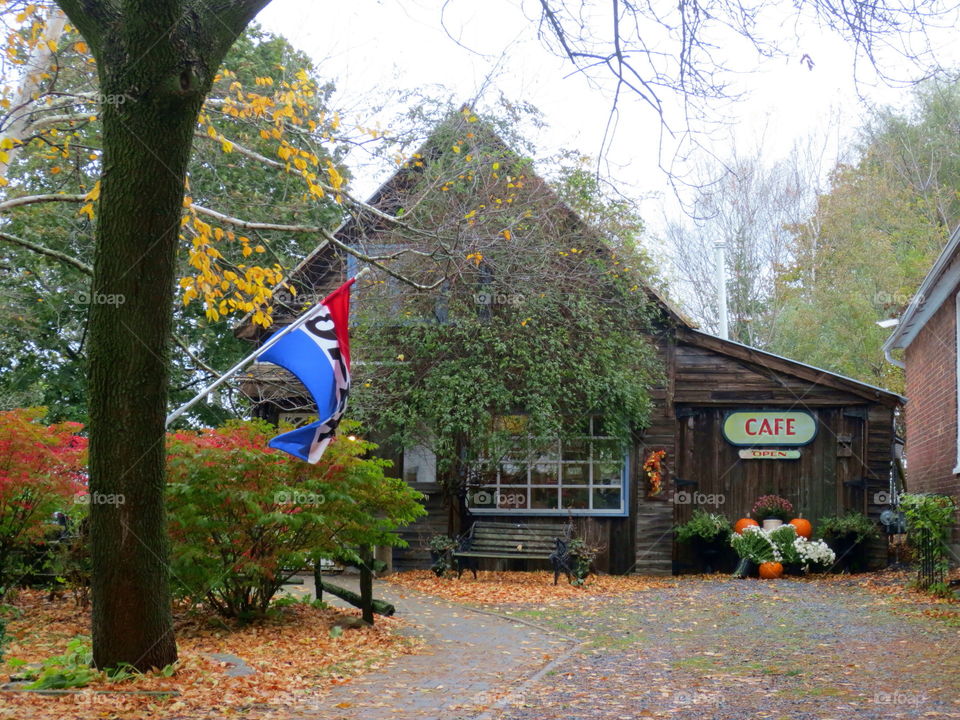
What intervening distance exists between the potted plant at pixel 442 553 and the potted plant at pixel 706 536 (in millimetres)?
4053

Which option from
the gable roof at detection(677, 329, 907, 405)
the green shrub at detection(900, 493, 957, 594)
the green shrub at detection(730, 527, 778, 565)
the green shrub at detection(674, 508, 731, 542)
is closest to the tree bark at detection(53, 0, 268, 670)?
the green shrub at detection(900, 493, 957, 594)

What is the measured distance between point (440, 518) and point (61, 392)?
38.8 ft

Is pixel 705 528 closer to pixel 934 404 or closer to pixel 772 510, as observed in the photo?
pixel 772 510

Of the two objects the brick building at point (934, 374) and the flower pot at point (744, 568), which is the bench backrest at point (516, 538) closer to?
the flower pot at point (744, 568)

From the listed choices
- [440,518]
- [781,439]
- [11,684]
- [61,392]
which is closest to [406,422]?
[440,518]

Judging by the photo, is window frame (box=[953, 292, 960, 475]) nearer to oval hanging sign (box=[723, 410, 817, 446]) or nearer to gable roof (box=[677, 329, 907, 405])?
gable roof (box=[677, 329, 907, 405])

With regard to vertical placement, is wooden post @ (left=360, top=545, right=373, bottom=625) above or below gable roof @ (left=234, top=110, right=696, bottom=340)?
below

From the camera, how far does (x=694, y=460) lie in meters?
18.1

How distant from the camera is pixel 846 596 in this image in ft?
44.9

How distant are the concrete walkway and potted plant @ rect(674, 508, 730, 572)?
6.06 meters

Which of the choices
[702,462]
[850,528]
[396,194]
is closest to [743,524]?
[702,462]

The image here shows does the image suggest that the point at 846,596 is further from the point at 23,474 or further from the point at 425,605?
the point at 23,474

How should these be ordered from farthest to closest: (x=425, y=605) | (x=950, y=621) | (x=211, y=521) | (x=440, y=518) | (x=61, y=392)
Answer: (x=61, y=392) < (x=440, y=518) < (x=425, y=605) < (x=950, y=621) < (x=211, y=521)

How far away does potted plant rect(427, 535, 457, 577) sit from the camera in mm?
16281
